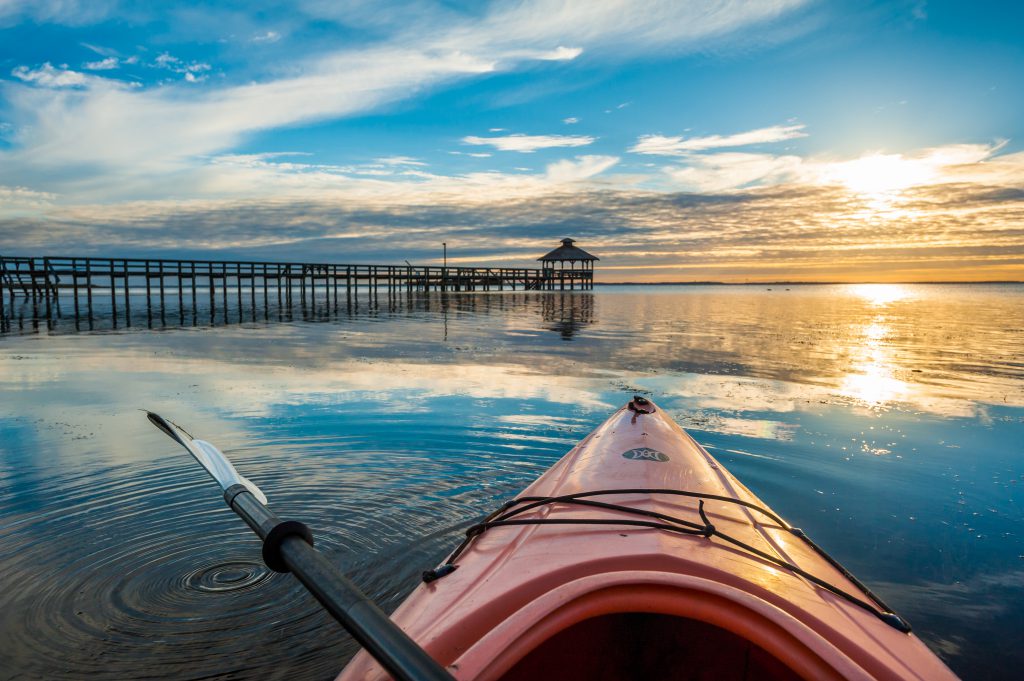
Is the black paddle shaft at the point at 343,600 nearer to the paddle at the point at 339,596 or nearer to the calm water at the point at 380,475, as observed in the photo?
the paddle at the point at 339,596

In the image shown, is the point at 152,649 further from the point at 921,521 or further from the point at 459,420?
the point at 921,521

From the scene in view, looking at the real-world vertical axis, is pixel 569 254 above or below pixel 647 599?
above

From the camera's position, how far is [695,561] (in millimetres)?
2229

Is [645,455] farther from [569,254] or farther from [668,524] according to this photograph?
[569,254]

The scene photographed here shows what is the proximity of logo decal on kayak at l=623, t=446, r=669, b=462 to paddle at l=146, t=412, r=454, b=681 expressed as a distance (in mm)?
2355

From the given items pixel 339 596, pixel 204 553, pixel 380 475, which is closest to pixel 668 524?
pixel 339 596

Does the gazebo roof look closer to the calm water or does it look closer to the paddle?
the calm water

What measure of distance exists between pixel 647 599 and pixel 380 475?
403 centimetres

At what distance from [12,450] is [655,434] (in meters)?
6.21

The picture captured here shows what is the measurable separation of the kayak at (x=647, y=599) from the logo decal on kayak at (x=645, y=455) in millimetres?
261

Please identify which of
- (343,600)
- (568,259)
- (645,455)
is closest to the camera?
(343,600)

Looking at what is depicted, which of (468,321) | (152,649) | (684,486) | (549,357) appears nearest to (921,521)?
(684,486)

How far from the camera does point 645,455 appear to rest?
386cm

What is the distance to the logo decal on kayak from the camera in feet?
12.5
